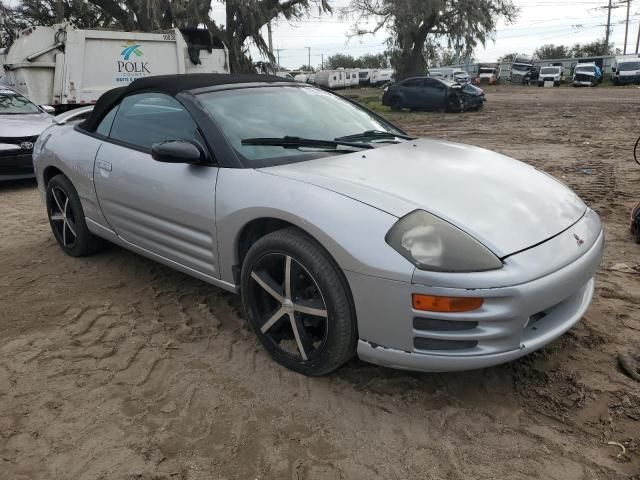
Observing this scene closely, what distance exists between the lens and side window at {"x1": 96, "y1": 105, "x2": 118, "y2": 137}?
149 inches

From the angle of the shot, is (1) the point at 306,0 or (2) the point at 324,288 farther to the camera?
(1) the point at 306,0

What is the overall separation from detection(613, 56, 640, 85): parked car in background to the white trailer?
67.1 feet

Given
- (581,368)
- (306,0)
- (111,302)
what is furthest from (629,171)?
(306,0)

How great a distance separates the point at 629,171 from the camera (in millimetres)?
7457

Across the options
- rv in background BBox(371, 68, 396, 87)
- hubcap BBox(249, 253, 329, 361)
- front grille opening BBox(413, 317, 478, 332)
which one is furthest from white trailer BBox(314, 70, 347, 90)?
front grille opening BBox(413, 317, 478, 332)

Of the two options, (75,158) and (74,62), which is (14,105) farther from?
(75,158)

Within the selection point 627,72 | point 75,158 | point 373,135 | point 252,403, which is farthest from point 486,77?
point 252,403

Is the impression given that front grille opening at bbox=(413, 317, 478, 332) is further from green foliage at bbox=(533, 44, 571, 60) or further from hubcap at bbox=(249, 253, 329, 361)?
green foliage at bbox=(533, 44, 571, 60)

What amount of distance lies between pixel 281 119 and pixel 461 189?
48.8 inches

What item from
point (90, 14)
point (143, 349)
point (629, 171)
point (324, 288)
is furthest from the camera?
point (90, 14)

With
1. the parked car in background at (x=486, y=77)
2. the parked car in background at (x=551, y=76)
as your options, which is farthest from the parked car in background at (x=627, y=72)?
the parked car in background at (x=486, y=77)

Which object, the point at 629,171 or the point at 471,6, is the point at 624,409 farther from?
the point at 471,6

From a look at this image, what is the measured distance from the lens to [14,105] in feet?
27.4

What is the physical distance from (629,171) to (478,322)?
6.63 m
